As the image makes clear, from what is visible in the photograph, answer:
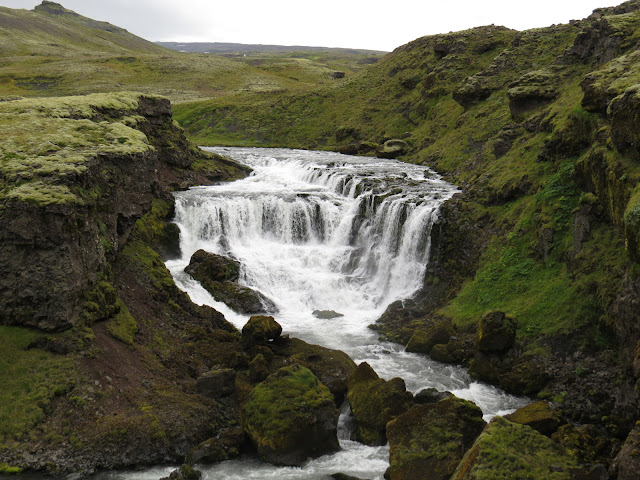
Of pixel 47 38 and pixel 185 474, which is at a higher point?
pixel 47 38

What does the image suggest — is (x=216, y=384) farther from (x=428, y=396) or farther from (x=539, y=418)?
(x=539, y=418)

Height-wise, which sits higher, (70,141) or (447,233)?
(70,141)

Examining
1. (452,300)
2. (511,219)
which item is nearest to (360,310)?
(452,300)

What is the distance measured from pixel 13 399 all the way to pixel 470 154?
38.4m

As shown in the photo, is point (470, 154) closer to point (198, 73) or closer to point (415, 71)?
point (415, 71)

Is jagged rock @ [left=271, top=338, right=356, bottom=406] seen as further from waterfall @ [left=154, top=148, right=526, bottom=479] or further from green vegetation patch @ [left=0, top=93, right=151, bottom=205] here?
green vegetation patch @ [left=0, top=93, right=151, bottom=205]

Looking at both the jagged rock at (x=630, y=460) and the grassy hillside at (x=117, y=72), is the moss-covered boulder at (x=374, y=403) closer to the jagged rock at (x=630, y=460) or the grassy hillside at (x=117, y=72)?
the jagged rock at (x=630, y=460)

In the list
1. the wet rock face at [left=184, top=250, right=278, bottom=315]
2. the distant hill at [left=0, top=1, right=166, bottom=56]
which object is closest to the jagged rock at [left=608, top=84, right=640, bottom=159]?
the wet rock face at [left=184, top=250, right=278, bottom=315]

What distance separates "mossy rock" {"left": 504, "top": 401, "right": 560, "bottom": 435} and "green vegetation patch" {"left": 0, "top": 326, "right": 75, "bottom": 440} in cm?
1324

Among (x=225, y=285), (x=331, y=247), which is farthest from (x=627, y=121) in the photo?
(x=225, y=285)

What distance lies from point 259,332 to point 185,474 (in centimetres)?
743

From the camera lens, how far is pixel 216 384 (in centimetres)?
1691

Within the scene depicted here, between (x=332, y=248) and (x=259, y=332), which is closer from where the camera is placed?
(x=259, y=332)

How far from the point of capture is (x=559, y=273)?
21.4m
